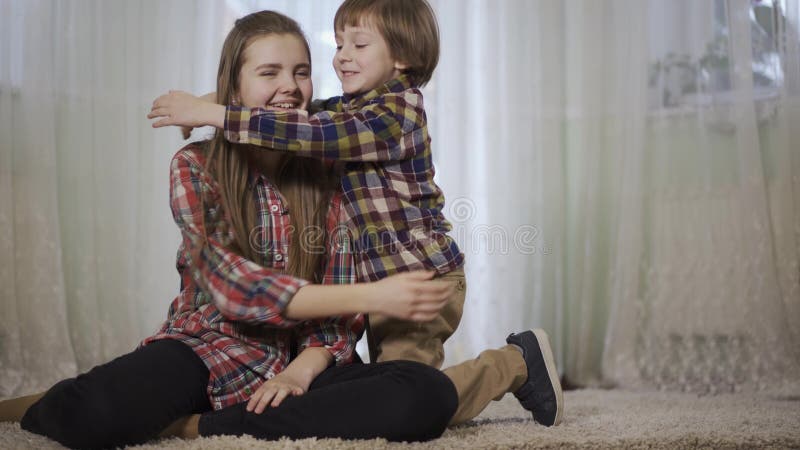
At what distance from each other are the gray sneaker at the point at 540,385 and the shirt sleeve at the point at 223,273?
0.45 meters

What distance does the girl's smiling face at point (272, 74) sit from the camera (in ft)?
4.32

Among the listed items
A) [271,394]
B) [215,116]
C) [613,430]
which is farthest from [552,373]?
[215,116]

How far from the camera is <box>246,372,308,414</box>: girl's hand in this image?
3.63ft

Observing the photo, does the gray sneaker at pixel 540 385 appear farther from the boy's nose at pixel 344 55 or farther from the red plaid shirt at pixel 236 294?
the boy's nose at pixel 344 55

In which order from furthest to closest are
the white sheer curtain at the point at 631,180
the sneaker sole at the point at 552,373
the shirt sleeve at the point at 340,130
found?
the white sheer curtain at the point at 631,180
the sneaker sole at the point at 552,373
the shirt sleeve at the point at 340,130

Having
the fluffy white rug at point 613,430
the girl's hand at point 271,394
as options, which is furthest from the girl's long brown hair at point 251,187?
the fluffy white rug at point 613,430

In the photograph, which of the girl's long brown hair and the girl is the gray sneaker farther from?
the girl's long brown hair

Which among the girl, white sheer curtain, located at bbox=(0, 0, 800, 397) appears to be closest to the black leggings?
the girl

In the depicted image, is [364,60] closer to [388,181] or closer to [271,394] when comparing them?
[388,181]

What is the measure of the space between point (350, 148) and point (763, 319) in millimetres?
1224

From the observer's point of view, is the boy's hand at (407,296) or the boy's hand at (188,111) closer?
the boy's hand at (407,296)

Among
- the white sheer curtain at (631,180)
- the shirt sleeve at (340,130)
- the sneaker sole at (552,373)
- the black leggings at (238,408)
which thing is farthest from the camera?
the white sheer curtain at (631,180)

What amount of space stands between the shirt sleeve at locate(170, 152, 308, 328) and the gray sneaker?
17.5 inches

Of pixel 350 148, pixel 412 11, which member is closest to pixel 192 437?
pixel 350 148
